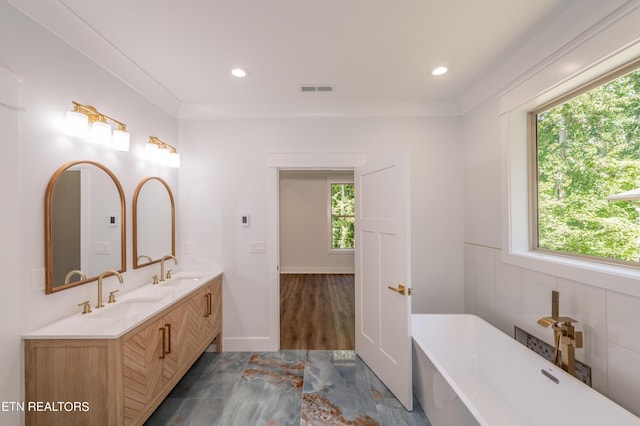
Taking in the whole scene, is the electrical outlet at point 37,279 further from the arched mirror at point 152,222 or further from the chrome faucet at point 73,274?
the arched mirror at point 152,222

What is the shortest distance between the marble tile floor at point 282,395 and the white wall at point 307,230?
360 centimetres

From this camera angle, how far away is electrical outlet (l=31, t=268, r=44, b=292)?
132 centimetres

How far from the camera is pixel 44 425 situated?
4.17 ft

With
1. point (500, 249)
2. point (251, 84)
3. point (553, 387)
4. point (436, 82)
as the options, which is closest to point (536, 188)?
point (500, 249)

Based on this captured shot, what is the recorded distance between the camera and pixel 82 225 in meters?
1.61

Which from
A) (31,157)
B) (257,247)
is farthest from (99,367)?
(257,247)

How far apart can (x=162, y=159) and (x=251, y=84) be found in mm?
1064

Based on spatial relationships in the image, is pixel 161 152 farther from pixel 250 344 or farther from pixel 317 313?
pixel 317 313

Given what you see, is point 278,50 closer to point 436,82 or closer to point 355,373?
point 436,82

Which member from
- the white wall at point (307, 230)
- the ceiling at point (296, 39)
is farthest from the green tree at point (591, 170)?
the white wall at point (307, 230)

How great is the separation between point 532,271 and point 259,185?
94.8 inches

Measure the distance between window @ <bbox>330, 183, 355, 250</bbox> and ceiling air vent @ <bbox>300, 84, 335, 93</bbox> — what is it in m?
3.78

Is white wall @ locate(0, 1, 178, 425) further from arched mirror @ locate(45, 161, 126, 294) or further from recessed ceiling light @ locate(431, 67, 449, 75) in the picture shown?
recessed ceiling light @ locate(431, 67, 449, 75)

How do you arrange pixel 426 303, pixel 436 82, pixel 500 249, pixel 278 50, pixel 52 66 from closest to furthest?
pixel 52 66 → pixel 278 50 → pixel 500 249 → pixel 436 82 → pixel 426 303
